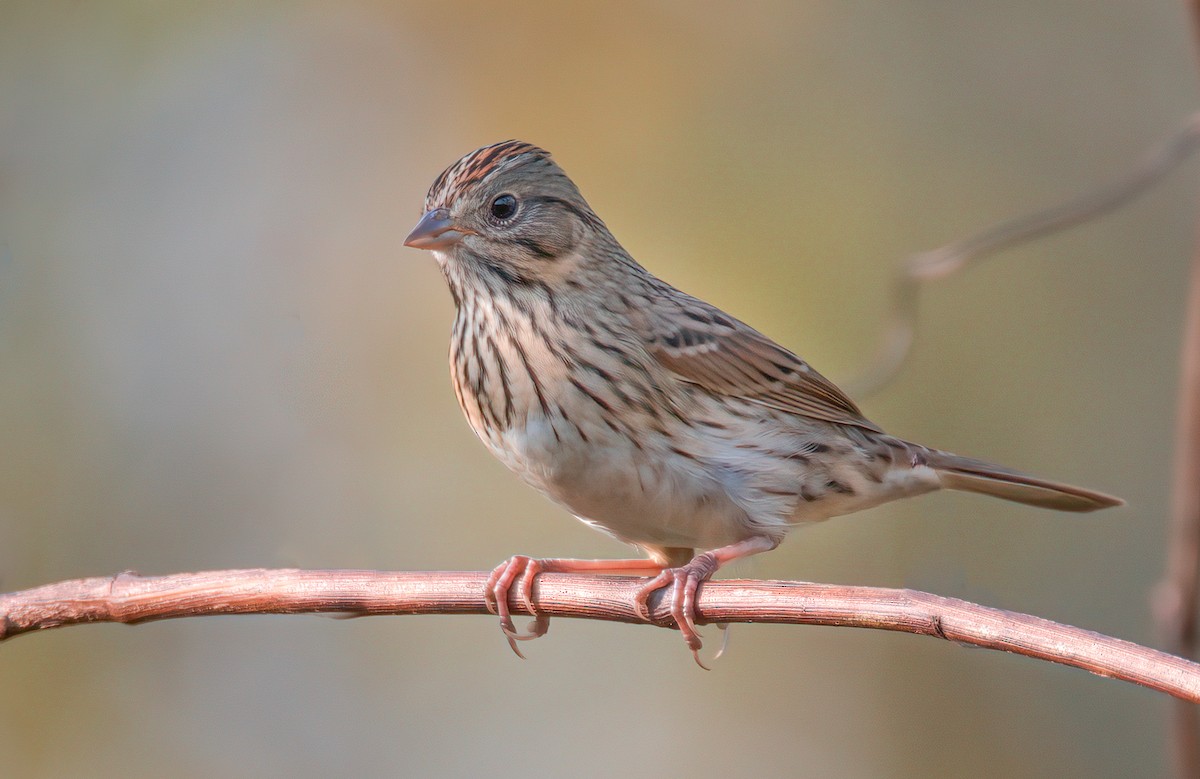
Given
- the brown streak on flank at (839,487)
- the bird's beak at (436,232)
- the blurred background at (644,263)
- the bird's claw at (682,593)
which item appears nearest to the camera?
the bird's claw at (682,593)

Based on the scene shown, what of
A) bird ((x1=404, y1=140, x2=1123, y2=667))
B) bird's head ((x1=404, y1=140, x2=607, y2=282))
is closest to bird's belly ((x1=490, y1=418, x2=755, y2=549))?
bird ((x1=404, y1=140, x2=1123, y2=667))

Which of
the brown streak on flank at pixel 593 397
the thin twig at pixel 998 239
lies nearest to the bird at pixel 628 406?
the brown streak on flank at pixel 593 397

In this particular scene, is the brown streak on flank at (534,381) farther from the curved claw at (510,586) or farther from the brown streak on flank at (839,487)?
the brown streak on flank at (839,487)

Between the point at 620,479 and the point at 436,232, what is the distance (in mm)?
902

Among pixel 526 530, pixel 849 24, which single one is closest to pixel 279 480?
pixel 526 530

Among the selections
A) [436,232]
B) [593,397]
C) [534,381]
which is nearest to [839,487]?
[593,397]

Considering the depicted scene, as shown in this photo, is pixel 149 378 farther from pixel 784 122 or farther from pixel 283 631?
pixel 784 122

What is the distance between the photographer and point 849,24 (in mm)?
7391

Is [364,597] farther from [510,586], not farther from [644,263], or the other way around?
[644,263]

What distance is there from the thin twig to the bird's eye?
1.24 metres

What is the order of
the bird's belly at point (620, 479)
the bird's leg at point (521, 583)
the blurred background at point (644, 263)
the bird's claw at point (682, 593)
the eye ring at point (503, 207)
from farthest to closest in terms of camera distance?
the blurred background at point (644, 263) → the eye ring at point (503, 207) → the bird's belly at point (620, 479) → the bird's leg at point (521, 583) → the bird's claw at point (682, 593)

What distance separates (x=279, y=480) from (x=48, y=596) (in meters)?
3.99

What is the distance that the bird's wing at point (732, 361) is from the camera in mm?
3562

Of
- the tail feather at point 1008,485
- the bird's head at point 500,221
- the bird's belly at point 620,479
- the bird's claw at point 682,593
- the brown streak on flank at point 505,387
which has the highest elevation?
the bird's head at point 500,221
